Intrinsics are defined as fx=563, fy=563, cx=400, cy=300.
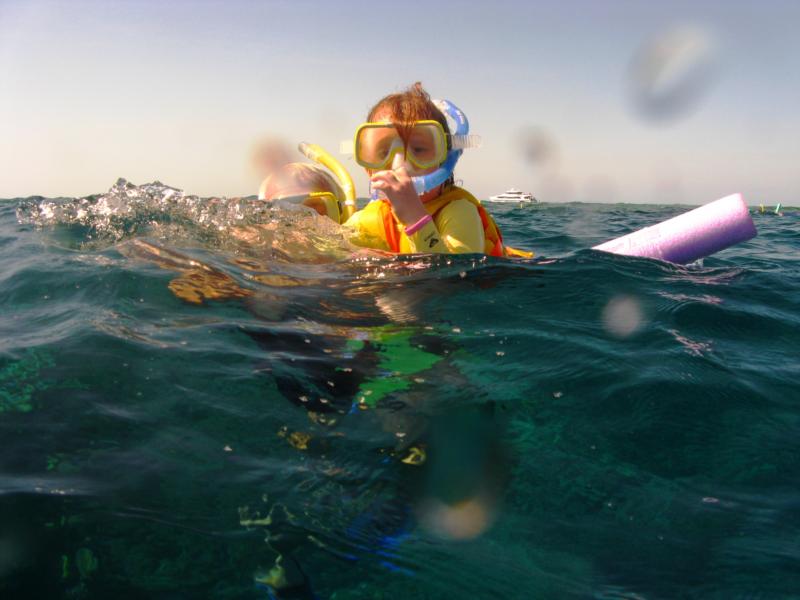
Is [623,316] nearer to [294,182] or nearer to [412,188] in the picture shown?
[412,188]

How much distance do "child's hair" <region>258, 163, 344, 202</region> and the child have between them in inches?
28.0

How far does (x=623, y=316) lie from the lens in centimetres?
408

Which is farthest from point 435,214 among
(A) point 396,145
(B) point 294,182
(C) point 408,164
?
(B) point 294,182

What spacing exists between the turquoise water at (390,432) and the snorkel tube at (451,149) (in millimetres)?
596

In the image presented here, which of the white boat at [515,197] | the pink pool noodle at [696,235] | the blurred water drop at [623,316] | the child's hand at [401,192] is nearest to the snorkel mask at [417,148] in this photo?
the child's hand at [401,192]

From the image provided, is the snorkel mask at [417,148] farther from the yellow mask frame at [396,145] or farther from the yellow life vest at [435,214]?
the yellow life vest at [435,214]

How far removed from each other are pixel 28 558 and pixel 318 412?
1.21 metres

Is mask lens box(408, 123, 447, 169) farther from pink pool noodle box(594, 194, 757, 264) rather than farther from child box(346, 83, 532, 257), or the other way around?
pink pool noodle box(594, 194, 757, 264)

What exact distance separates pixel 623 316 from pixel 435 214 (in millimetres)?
1597

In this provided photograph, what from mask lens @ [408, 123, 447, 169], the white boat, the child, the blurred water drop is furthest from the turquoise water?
the white boat

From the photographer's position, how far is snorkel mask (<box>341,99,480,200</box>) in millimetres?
4348

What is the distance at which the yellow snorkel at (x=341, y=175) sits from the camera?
5.61 meters

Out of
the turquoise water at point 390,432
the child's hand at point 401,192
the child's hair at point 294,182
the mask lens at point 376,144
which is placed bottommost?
the turquoise water at point 390,432

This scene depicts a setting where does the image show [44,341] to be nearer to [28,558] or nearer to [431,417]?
[28,558]
